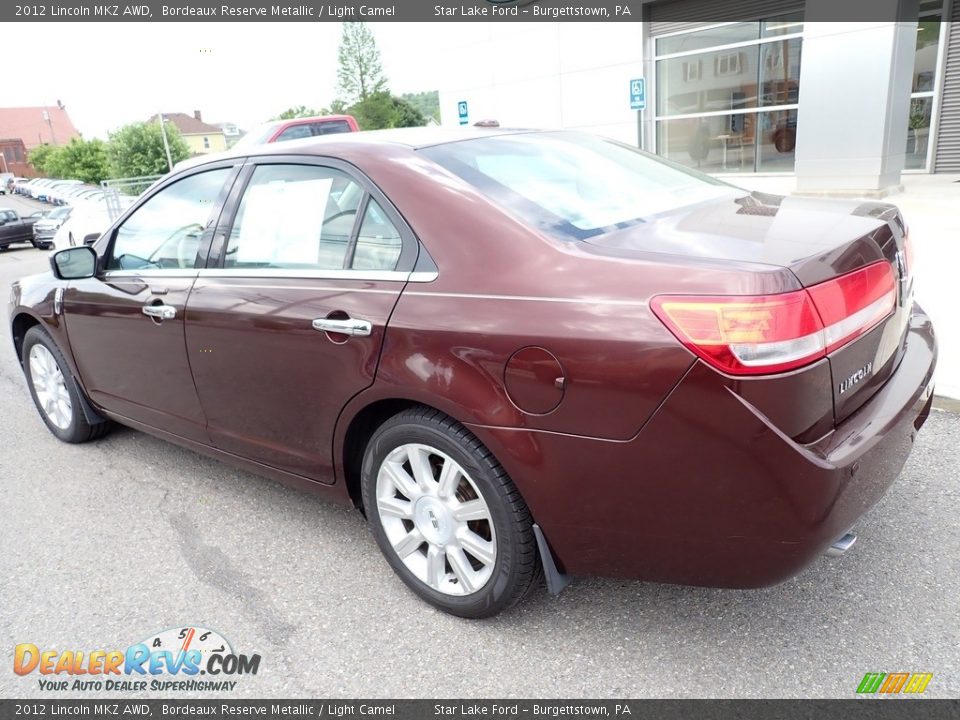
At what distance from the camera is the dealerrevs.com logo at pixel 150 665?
242 cm

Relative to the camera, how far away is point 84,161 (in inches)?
2657

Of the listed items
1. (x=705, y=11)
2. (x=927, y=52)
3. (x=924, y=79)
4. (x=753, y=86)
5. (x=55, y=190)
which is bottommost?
(x=55, y=190)

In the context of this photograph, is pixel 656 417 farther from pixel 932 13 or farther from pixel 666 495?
pixel 932 13

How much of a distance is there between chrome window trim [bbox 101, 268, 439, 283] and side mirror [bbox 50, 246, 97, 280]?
281 mm

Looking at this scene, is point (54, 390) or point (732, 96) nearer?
point (54, 390)

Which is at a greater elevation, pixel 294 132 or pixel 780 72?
pixel 780 72

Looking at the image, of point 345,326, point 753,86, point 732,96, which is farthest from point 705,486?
point 732,96

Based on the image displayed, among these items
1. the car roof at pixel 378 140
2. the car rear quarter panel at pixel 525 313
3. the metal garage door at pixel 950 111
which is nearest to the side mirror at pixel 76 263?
the car roof at pixel 378 140

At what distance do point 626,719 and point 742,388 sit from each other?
3.39 ft

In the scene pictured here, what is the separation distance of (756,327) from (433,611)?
1.54 meters

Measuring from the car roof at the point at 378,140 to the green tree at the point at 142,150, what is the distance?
199ft

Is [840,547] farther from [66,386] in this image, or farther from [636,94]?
[636,94]

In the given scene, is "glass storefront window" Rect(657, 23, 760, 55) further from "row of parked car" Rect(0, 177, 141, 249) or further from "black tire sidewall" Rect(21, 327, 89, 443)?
"black tire sidewall" Rect(21, 327, 89, 443)

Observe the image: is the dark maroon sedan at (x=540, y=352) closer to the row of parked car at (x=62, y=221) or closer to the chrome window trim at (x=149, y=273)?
the chrome window trim at (x=149, y=273)
